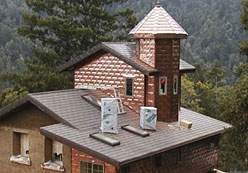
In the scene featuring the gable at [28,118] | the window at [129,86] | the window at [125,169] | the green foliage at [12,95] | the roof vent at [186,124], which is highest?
the window at [129,86]

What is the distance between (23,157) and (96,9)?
1991cm

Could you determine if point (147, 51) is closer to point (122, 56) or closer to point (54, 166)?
point (122, 56)

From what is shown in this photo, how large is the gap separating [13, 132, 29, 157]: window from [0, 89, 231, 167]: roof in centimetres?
107

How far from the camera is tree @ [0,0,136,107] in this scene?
36156 millimetres

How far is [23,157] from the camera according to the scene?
20.2 m

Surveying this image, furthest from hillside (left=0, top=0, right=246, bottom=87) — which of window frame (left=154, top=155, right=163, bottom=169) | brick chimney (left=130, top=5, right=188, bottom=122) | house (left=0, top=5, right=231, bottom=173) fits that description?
window frame (left=154, top=155, right=163, bottom=169)

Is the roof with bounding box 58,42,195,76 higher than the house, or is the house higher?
the roof with bounding box 58,42,195,76

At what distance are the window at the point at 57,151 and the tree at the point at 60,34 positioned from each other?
15895 millimetres

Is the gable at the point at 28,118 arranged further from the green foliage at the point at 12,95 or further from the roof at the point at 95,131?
the green foliage at the point at 12,95

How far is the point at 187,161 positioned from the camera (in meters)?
21.2

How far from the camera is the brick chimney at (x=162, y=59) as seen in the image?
21.1m

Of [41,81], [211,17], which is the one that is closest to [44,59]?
[41,81]

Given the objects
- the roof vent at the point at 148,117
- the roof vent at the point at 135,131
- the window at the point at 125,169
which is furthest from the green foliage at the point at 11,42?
the window at the point at 125,169

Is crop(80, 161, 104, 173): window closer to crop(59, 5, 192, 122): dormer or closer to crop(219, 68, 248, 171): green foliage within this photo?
crop(59, 5, 192, 122): dormer
